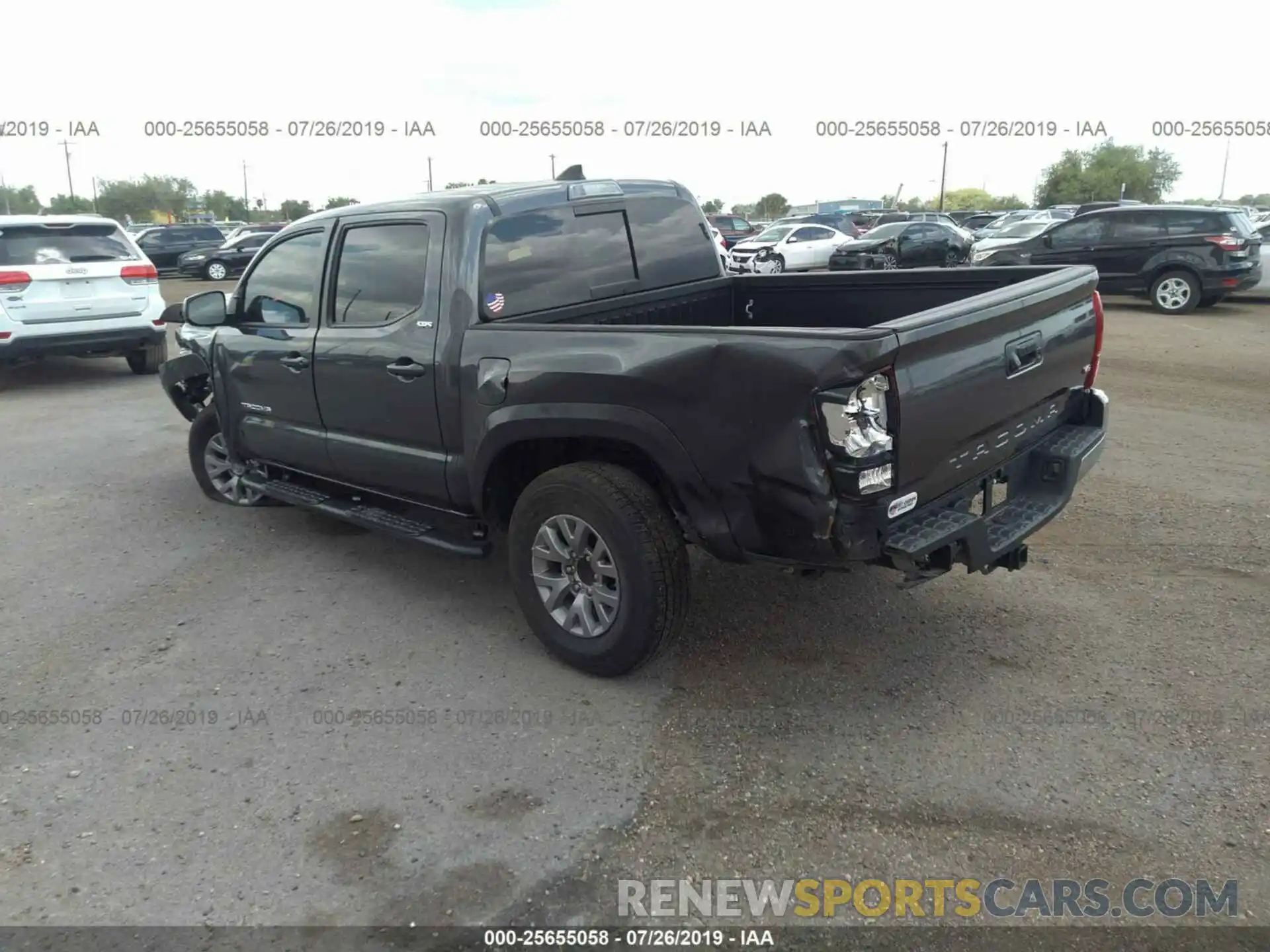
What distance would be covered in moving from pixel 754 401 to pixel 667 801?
1337 millimetres

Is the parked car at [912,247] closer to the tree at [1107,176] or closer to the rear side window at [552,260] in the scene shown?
the rear side window at [552,260]

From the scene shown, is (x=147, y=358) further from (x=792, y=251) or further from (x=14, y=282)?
(x=792, y=251)

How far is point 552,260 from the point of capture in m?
4.38

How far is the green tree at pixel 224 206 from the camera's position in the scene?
8650 centimetres

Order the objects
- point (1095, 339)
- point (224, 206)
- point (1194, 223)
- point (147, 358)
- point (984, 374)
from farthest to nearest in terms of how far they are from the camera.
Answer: point (224, 206)
point (1194, 223)
point (147, 358)
point (1095, 339)
point (984, 374)

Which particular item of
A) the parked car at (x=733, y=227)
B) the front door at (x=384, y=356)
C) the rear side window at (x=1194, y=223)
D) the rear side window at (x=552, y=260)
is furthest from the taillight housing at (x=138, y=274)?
the parked car at (x=733, y=227)

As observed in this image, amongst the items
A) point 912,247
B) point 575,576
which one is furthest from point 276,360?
point 912,247

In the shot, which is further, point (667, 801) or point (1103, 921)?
point (667, 801)

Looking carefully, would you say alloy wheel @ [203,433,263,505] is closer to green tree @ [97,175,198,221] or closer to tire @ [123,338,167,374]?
tire @ [123,338,167,374]

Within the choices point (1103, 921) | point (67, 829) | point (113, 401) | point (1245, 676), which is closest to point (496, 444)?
point (67, 829)

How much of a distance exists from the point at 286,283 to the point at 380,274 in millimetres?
914

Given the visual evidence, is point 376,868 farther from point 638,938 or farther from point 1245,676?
point 1245,676

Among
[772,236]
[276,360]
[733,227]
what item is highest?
[733,227]

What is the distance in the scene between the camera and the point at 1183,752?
3.30m
